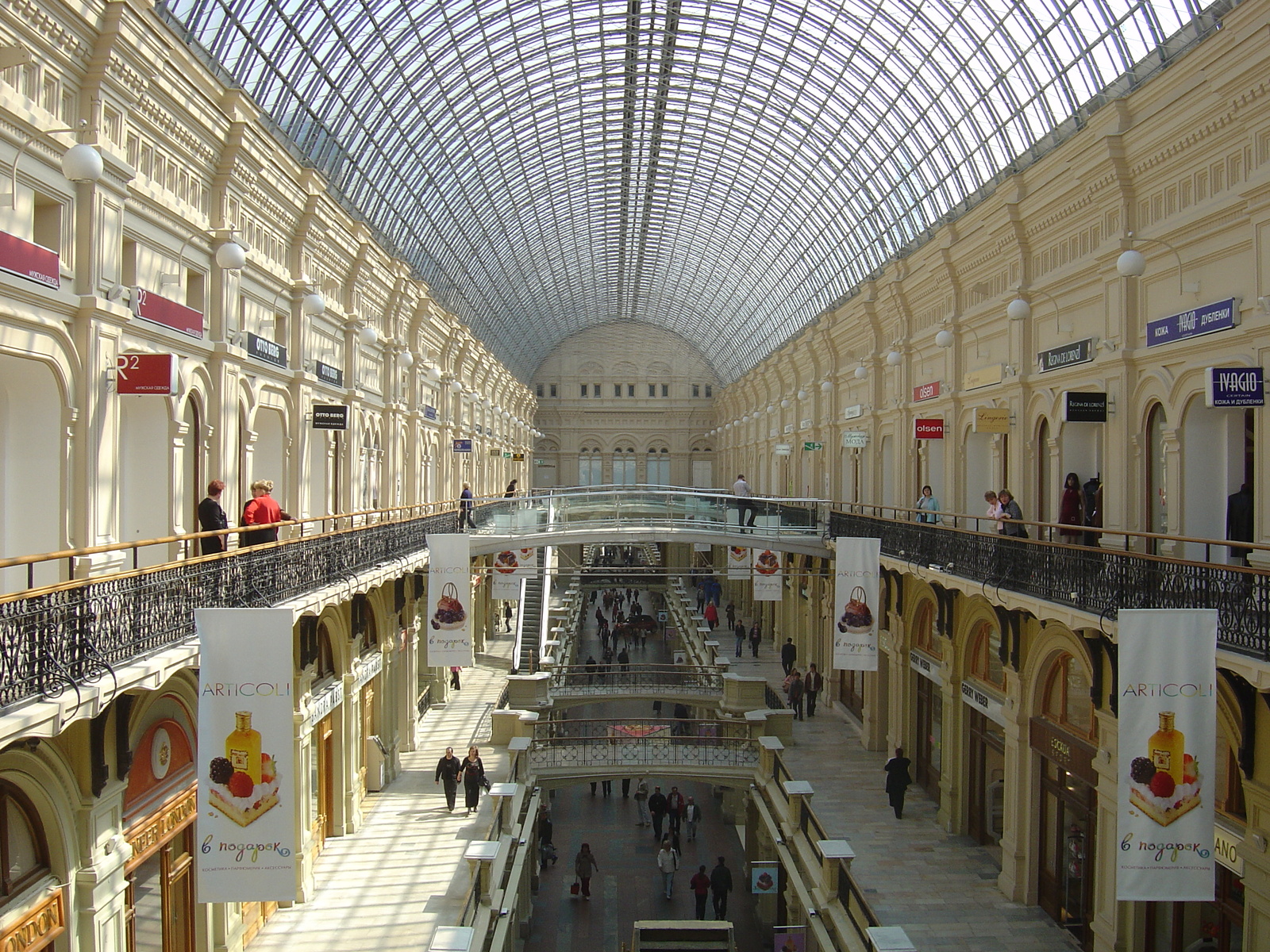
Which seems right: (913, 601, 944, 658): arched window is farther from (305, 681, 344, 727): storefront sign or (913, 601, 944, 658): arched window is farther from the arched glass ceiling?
(305, 681, 344, 727): storefront sign

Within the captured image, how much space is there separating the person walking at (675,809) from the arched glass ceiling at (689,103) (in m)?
17.1

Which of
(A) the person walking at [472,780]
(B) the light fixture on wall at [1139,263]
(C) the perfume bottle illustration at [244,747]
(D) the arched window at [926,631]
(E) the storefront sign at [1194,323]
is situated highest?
(B) the light fixture on wall at [1139,263]

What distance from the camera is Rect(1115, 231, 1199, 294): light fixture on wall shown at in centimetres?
1249

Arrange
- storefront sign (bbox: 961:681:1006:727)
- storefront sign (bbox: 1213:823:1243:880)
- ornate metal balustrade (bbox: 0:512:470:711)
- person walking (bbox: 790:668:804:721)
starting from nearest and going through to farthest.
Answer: ornate metal balustrade (bbox: 0:512:470:711) → storefront sign (bbox: 1213:823:1243:880) → storefront sign (bbox: 961:681:1006:727) → person walking (bbox: 790:668:804:721)

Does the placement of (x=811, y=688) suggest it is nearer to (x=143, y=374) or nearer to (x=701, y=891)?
(x=701, y=891)

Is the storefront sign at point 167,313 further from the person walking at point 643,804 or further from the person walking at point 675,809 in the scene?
the person walking at point 643,804

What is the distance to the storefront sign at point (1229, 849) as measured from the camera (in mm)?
10656

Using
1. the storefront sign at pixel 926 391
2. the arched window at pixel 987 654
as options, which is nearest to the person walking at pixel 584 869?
the arched window at pixel 987 654

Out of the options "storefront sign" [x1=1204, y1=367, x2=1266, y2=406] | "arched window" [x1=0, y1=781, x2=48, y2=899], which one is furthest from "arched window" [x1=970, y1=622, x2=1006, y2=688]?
"arched window" [x1=0, y1=781, x2=48, y2=899]

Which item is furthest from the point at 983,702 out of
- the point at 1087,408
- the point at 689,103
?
the point at 689,103

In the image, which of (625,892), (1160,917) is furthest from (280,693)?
(625,892)

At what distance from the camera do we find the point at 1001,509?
1738 centimetres

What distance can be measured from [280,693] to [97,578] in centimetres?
221

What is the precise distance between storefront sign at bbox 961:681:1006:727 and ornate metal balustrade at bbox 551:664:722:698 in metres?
10.2
